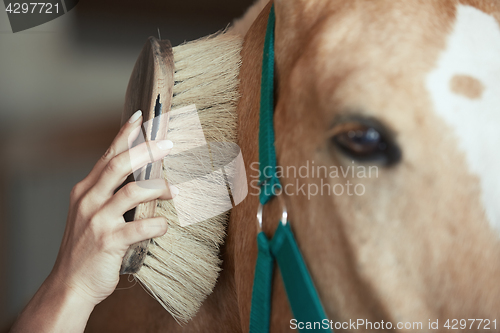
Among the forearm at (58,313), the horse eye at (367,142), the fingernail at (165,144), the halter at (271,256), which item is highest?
the horse eye at (367,142)

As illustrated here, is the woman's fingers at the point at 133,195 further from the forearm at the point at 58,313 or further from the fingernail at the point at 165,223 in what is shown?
the forearm at the point at 58,313

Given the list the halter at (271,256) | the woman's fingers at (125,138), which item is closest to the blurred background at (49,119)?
the woman's fingers at (125,138)

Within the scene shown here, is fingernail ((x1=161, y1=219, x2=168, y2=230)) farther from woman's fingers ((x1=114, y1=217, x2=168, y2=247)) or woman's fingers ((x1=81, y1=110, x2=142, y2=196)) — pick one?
woman's fingers ((x1=81, y1=110, x2=142, y2=196))

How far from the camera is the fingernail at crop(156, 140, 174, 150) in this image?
66 cm

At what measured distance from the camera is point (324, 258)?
0.48 metres

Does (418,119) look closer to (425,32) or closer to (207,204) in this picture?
(425,32)

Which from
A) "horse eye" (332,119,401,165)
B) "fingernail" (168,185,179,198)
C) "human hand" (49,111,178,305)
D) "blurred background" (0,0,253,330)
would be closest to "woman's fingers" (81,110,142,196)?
"human hand" (49,111,178,305)

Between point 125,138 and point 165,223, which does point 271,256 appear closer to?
point 165,223

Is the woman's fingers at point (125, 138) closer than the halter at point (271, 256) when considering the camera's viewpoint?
No

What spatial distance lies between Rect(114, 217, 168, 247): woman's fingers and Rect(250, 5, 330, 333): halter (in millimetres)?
197

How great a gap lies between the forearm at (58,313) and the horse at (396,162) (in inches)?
14.5

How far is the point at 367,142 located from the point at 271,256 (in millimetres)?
216

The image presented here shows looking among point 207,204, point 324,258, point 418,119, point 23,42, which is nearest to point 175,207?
point 207,204

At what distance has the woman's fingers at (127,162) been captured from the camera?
25.6 inches
